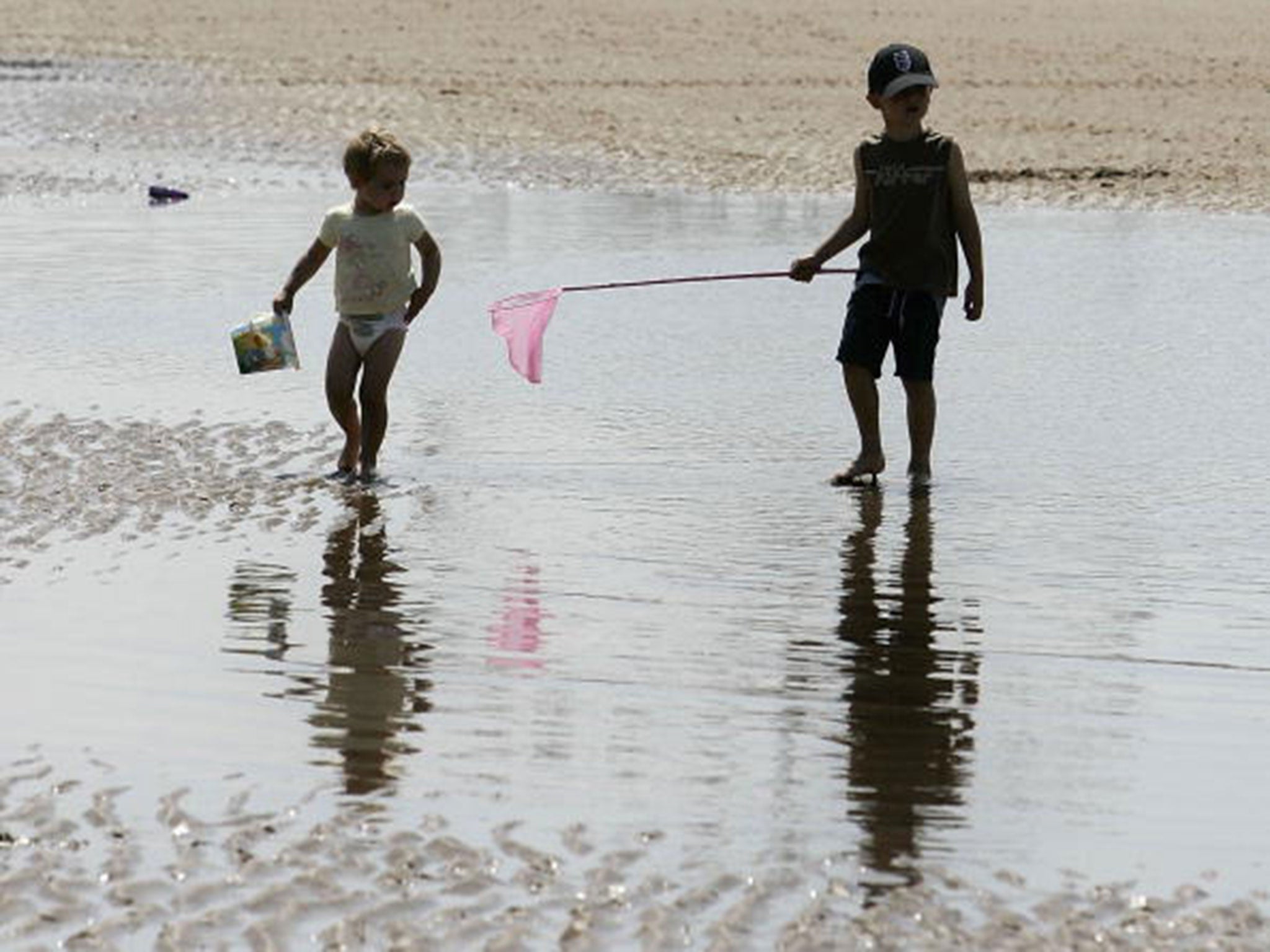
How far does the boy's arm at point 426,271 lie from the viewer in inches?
355

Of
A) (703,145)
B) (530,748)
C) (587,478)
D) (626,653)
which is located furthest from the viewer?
(703,145)

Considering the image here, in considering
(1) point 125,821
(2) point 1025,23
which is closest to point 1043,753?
(1) point 125,821

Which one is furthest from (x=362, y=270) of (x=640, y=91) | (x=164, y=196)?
(x=640, y=91)

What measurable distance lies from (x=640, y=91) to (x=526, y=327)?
15546 mm

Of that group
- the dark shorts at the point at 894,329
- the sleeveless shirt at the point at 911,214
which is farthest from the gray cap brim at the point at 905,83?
the dark shorts at the point at 894,329

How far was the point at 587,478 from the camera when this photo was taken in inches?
348

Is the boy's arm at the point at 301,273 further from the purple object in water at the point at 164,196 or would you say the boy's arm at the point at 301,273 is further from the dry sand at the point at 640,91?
the dry sand at the point at 640,91

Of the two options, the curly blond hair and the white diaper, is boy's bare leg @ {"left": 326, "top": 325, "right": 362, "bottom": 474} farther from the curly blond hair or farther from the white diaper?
the curly blond hair

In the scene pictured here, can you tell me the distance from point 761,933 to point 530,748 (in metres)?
1.15

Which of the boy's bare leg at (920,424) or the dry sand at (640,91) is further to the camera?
the dry sand at (640,91)

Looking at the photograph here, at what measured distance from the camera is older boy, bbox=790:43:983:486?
29.0 ft

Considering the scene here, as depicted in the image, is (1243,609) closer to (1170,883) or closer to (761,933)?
(1170,883)

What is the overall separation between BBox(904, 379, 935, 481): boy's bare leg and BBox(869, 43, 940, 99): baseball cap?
87cm

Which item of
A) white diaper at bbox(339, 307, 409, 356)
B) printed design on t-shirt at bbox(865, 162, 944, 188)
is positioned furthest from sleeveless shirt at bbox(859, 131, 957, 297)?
white diaper at bbox(339, 307, 409, 356)
